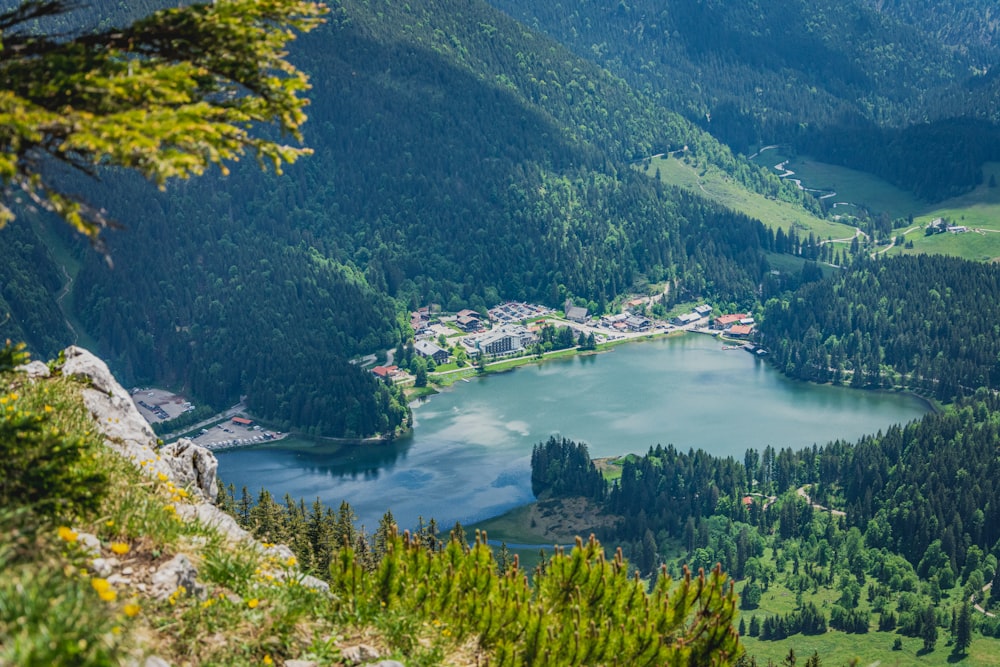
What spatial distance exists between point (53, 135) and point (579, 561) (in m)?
15.4

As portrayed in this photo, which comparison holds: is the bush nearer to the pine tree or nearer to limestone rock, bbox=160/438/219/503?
limestone rock, bbox=160/438/219/503

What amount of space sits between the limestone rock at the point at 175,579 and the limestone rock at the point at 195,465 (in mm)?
12143

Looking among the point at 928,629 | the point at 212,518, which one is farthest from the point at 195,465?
the point at 928,629

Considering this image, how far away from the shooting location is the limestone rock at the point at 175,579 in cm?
2166

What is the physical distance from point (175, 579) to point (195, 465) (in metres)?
14.7

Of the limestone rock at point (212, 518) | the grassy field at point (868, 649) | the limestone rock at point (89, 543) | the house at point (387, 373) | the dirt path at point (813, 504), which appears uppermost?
the limestone rock at point (89, 543)

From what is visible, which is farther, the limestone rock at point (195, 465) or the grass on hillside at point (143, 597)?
the limestone rock at point (195, 465)

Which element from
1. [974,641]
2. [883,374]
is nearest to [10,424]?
[974,641]

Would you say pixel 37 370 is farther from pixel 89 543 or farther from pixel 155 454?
pixel 89 543

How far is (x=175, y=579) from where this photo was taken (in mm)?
21953

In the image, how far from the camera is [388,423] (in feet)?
540

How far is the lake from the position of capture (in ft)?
457

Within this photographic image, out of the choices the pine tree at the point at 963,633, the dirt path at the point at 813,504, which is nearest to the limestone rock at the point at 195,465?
the pine tree at the point at 963,633

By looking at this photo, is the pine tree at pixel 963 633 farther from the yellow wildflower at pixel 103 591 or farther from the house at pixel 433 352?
the house at pixel 433 352
